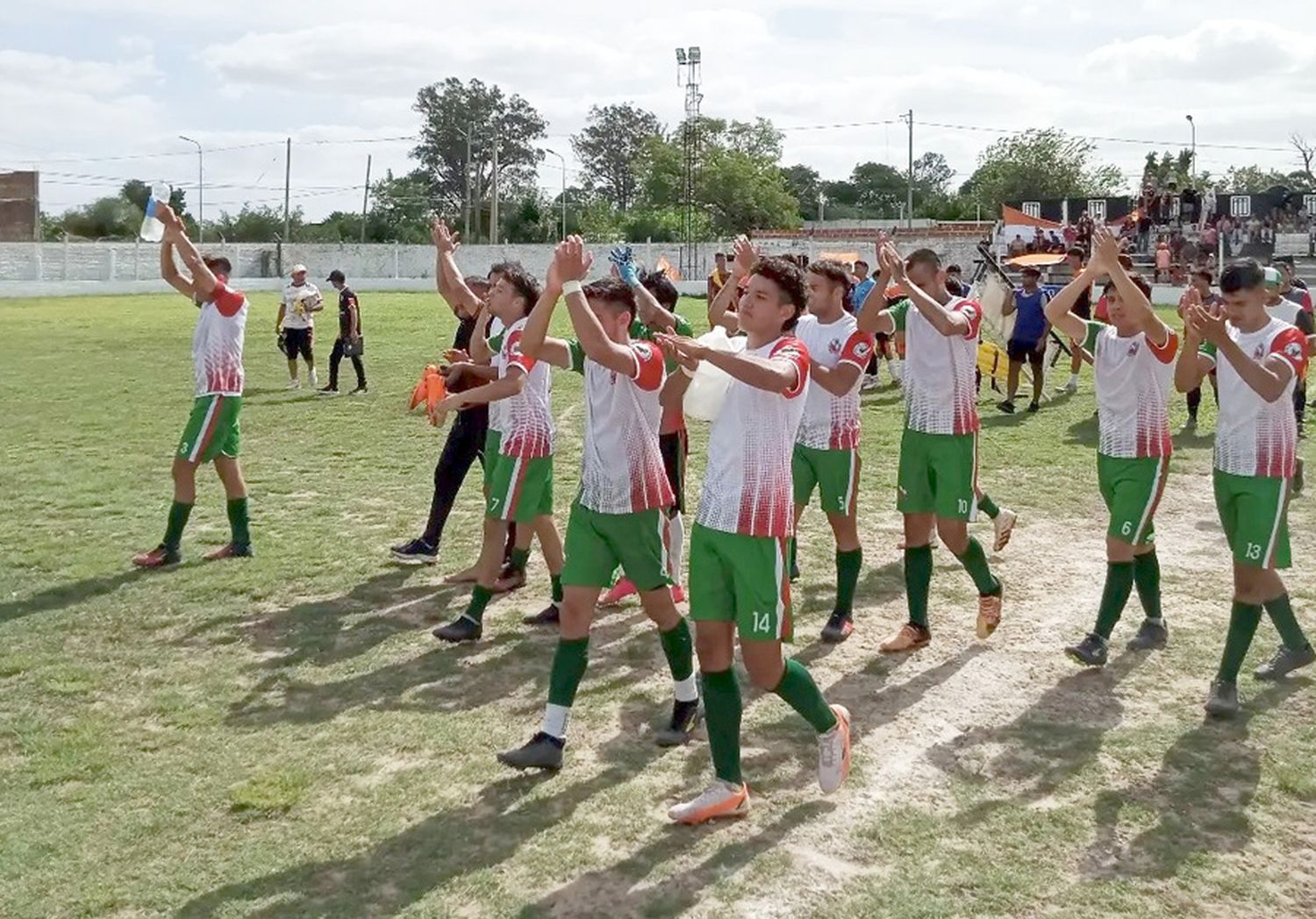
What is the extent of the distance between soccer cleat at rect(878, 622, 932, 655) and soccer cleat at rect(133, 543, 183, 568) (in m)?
5.05

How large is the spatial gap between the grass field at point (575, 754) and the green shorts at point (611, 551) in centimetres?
84

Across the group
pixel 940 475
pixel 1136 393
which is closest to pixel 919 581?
pixel 940 475

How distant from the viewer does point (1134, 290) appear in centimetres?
641

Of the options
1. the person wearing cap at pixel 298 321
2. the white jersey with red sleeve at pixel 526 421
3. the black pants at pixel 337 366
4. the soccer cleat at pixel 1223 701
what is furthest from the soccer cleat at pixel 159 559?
the person wearing cap at pixel 298 321

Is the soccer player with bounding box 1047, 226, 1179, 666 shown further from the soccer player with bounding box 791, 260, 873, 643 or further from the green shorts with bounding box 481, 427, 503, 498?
the green shorts with bounding box 481, 427, 503, 498

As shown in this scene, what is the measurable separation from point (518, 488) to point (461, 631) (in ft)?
2.91

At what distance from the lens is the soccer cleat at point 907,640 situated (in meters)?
7.11

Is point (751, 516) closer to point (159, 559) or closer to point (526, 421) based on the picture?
point (526, 421)

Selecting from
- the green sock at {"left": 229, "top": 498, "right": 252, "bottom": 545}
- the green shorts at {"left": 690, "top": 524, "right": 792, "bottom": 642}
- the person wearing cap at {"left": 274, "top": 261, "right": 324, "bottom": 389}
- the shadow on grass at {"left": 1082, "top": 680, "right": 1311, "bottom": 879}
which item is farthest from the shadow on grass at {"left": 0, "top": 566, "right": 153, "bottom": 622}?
the person wearing cap at {"left": 274, "top": 261, "right": 324, "bottom": 389}

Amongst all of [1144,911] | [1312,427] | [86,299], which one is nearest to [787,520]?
[1144,911]

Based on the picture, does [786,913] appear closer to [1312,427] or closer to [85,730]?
[85,730]

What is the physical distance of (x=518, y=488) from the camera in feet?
23.7

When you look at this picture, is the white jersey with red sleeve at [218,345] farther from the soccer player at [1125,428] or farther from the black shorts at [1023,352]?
the black shorts at [1023,352]

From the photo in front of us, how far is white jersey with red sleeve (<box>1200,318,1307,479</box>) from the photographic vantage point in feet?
19.7
